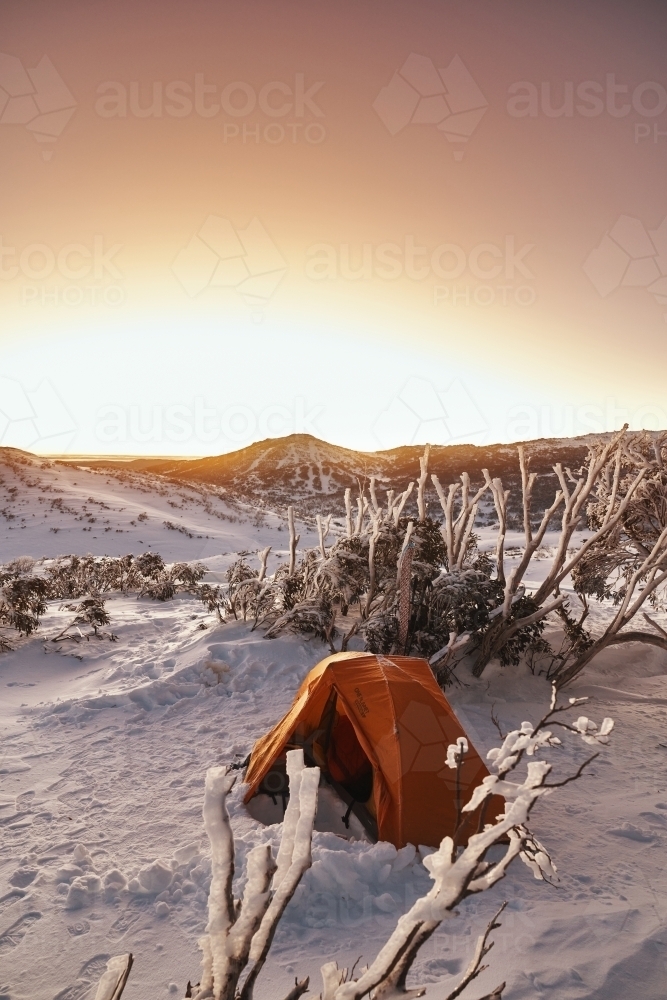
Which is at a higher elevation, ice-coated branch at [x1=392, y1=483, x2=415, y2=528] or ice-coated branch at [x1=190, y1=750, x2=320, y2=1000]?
ice-coated branch at [x1=392, y1=483, x2=415, y2=528]

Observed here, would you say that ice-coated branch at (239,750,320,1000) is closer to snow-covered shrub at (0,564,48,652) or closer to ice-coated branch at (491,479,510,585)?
ice-coated branch at (491,479,510,585)

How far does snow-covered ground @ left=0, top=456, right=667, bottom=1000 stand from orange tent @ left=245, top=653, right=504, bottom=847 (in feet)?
1.10

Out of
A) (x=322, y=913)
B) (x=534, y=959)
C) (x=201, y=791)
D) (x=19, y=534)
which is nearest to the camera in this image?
(x=534, y=959)

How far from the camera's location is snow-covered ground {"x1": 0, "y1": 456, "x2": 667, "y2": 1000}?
3264 millimetres

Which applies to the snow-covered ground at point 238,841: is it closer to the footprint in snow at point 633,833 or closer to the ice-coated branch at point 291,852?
the footprint in snow at point 633,833

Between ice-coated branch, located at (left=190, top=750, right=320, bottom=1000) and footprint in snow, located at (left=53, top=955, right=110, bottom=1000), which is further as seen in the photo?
footprint in snow, located at (left=53, top=955, right=110, bottom=1000)

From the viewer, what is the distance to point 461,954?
3.34m

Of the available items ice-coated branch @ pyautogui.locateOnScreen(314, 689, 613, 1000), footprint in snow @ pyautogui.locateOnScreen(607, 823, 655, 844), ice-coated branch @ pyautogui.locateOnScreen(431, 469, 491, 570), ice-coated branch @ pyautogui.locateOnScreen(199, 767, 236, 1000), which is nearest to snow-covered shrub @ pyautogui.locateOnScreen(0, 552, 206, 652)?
ice-coated branch @ pyautogui.locateOnScreen(431, 469, 491, 570)

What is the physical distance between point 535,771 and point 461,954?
2.86 meters

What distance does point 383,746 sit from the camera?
461cm

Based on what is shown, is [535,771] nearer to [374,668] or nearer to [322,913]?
[322,913]

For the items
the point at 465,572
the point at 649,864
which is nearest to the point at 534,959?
the point at 649,864

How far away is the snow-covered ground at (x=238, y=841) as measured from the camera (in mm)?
3264

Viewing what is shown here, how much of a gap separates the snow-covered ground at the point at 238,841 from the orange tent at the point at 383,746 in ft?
1.10
